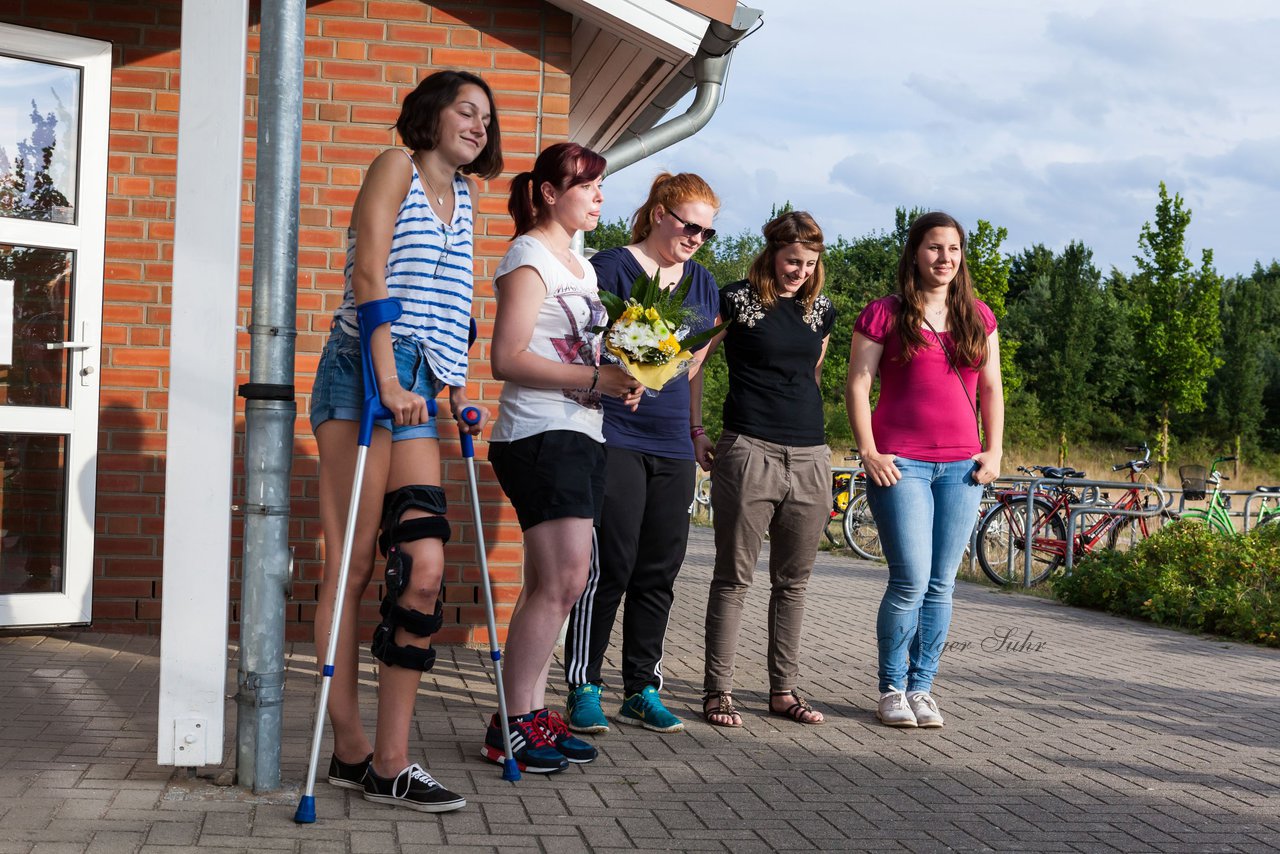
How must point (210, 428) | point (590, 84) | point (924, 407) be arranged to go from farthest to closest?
1. point (590, 84)
2. point (924, 407)
3. point (210, 428)

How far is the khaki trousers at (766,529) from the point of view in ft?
17.3

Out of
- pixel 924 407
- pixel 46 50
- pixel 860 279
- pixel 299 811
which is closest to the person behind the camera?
pixel 299 811

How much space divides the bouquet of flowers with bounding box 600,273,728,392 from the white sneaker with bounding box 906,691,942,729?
6.60 feet

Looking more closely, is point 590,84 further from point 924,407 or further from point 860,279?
point 860,279

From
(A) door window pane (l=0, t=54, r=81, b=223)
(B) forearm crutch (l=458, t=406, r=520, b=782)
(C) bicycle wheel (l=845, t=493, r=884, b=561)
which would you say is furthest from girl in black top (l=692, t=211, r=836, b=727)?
(C) bicycle wheel (l=845, t=493, r=884, b=561)

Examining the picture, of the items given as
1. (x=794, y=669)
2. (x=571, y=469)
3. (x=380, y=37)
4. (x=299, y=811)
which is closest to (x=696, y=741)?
(x=794, y=669)

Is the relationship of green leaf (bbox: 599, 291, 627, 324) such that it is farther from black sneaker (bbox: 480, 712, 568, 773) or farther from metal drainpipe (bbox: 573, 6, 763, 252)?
metal drainpipe (bbox: 573, 6, 763, 252)

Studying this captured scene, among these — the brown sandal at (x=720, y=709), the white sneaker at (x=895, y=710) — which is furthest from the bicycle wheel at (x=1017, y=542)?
the brown sandal at (x=720, y=709)

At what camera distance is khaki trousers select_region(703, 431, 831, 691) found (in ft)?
17.3

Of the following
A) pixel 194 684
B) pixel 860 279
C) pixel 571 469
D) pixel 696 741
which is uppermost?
pixel 860 279

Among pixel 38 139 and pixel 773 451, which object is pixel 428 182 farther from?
pixel 38 139

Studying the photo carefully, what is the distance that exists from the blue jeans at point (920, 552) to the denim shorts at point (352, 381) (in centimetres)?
225

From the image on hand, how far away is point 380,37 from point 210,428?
3.34 m

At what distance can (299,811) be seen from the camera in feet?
11.5
